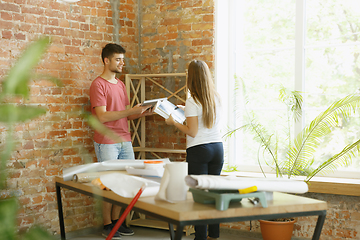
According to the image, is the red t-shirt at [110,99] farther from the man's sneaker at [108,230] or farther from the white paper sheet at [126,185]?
the white paper sheet at [126,185]

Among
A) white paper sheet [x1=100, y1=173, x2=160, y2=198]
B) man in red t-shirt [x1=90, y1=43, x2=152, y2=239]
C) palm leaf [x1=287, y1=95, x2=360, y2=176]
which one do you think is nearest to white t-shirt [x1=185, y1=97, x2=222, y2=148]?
man in red t-shirt [x1=90, y1=43, x2=152, y2=239]

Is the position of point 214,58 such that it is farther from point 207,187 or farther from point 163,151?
point 207,187

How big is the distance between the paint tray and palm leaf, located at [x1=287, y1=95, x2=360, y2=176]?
232cm

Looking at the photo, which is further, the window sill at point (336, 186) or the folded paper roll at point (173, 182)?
the window sill at point (336, 186)

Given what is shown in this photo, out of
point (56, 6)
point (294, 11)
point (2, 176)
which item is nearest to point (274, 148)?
point (294, 11)

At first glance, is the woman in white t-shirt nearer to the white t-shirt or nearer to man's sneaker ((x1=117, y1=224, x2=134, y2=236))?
the white t-shirt

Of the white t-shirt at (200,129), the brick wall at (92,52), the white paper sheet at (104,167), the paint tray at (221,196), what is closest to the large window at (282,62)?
the brick wall at (92,52)

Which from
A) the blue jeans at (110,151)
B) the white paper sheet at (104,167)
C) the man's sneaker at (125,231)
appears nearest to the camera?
the white paper sheet at (104,167)

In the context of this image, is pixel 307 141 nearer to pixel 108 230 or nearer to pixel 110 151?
pixel 110 151

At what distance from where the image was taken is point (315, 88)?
4.08 metres

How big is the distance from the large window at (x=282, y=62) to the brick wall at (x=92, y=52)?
1.24ft

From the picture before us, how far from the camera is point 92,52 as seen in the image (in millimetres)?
4363

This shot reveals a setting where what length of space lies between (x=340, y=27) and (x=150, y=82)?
223 cm

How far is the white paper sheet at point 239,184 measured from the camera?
1.46 meters
